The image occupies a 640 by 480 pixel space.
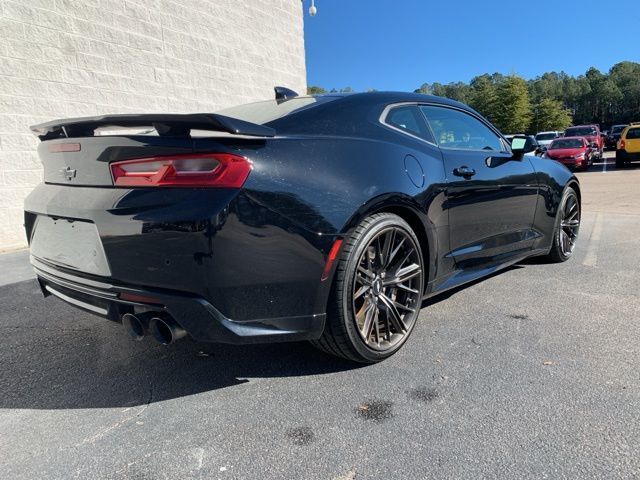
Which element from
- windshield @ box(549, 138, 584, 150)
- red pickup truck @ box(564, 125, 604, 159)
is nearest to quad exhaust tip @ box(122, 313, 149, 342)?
windshield @ box(549, 138, 584, 150)

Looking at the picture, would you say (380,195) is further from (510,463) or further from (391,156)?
(510,463)

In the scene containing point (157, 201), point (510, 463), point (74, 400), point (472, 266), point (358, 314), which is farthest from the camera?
point (472, 266)

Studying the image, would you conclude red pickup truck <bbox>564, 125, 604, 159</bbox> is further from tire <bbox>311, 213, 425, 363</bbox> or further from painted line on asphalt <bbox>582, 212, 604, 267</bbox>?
tire <bbox>311, 213, 425, 363</bbox>

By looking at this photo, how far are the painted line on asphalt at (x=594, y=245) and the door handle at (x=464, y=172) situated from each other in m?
Answer: 2.18

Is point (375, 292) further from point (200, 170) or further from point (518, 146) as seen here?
point (518, 146)

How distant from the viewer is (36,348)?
3061mm

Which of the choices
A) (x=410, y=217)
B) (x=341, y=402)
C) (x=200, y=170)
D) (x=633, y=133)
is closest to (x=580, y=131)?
(x=633, y=133)

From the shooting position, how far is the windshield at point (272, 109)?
98.2 inches

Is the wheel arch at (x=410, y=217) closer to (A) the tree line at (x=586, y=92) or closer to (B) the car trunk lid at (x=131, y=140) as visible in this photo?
(B) the car trunk lid at (x=131, y=140)

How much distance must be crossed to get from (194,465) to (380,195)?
1510 mm

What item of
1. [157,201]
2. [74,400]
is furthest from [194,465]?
[157,201]

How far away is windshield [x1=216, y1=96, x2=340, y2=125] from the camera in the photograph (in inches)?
98.2

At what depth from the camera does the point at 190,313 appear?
6.73ft

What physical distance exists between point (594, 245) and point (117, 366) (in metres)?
5.16
